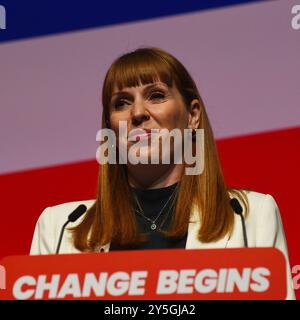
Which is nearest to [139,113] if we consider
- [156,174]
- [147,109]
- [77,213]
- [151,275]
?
[147,109]

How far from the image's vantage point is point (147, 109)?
162cm

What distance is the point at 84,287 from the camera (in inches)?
56.6

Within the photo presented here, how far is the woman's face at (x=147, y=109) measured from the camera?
1.61 meters

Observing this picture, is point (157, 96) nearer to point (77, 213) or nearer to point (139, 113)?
point (139, 113)

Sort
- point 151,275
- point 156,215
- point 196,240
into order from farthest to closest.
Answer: point 156,215
point 196,240
point 151,275

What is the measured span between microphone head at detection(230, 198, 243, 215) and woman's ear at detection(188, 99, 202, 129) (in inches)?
10.2

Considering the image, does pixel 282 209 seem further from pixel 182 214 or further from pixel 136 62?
pixel 136 62

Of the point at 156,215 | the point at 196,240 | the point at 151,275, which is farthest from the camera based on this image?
the point at 156,215

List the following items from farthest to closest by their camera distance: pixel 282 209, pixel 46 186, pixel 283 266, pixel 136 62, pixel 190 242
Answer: pixel 46 186, pixel 282 209, pixel 136 62, pixel 190 242, pixel 283 266

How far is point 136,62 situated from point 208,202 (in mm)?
413

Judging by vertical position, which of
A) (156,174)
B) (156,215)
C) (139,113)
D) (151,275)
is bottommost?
(151,275)

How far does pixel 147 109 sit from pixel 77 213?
Answer: 33 cm

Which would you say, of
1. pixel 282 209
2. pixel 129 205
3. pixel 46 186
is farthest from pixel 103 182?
pixel 282 209

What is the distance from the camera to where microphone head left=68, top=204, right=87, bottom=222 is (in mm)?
1636
